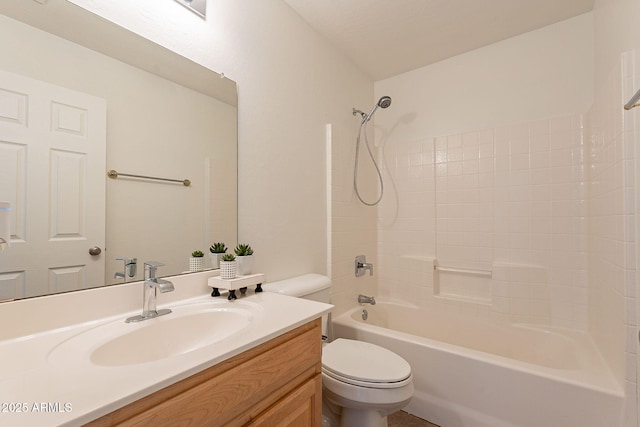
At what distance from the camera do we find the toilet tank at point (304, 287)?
4.75ft

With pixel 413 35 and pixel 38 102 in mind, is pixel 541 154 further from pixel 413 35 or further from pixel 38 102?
pixel 38 102

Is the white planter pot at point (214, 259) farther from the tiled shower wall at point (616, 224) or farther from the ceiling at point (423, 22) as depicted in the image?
the tiled shower wall at point (616, 224)

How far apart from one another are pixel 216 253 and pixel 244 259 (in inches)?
5.0

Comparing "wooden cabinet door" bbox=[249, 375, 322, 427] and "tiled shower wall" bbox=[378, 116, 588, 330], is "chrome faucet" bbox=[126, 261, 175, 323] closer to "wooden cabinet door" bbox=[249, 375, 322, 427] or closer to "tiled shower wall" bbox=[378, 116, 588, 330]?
"wooden cabinet door" bbox=[249, 375, 322, 427]

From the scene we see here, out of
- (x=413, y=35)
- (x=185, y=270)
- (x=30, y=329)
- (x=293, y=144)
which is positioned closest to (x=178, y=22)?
(x=293, y=144)

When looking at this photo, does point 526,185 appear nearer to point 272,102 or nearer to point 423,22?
point 423,22

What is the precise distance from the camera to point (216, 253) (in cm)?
128

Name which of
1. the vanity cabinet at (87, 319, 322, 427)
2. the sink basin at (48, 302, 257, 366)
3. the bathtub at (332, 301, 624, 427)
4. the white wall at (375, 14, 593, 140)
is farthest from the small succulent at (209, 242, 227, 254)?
the white wall at (375, 14, 593, 140)

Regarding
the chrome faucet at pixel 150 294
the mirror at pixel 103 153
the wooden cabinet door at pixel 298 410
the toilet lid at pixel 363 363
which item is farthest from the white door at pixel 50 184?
the toilet lid at pixel 363 363

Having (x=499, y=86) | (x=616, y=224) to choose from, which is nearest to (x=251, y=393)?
(x=616, y=224)

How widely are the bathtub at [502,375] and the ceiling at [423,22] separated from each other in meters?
1.97

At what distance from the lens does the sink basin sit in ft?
2.39

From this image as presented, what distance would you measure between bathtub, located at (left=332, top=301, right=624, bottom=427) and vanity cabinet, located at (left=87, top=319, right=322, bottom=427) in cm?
87

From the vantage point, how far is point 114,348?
783mm
